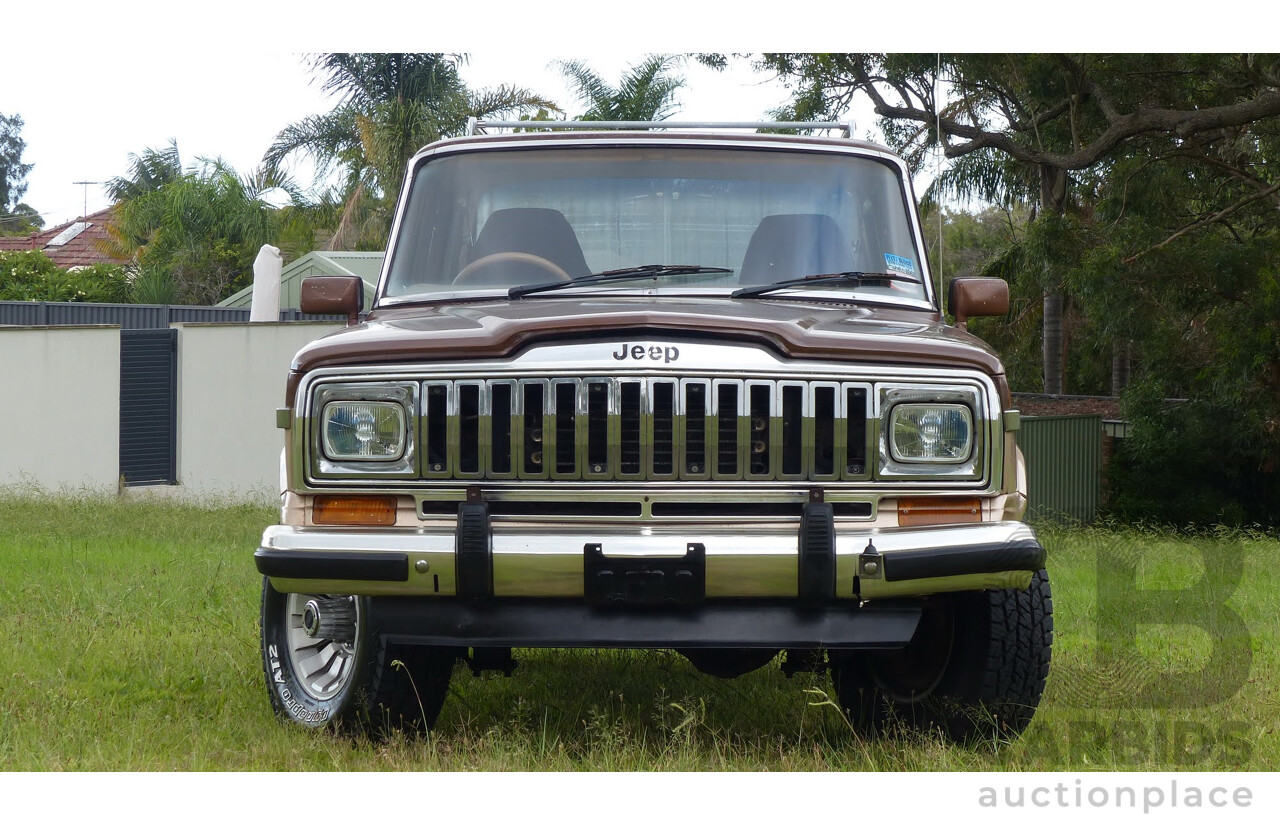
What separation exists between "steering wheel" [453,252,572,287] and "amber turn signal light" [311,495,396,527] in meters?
1.21

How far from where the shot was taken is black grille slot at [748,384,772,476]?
3789 mm

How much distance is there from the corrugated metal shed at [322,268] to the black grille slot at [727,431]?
20788 millimetres

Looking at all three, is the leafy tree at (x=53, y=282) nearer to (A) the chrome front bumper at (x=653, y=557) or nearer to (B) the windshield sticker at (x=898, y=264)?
(B) the windshield sticker at (x=898, y=264)

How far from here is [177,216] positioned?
3066 centimetres

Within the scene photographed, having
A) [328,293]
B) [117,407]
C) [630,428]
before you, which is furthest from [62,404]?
[630,428]

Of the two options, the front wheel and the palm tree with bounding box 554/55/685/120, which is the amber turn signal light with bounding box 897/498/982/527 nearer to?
the front wheel

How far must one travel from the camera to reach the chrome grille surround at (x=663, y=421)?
3740 mm

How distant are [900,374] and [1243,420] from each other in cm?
1858

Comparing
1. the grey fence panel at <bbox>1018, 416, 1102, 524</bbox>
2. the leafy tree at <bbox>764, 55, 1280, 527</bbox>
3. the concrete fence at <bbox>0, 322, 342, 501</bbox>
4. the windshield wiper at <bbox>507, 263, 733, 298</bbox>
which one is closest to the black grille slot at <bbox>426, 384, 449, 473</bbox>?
the windshield wiper at <bbox>507, 263, 733, 298</bbox>

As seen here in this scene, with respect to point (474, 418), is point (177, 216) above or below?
above

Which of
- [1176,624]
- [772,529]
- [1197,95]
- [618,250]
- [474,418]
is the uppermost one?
[1197,95]

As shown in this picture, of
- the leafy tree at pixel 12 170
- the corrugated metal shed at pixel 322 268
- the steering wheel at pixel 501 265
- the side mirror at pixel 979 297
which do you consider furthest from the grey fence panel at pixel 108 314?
the leafy tree at pixel 12 170

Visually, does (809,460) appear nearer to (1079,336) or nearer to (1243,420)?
(1243,420)

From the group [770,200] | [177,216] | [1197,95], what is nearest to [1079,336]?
A: [1197,95]
